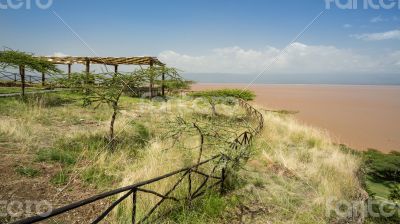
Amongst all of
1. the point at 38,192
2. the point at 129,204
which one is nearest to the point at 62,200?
the point at 38,192

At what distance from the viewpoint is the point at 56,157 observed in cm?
691

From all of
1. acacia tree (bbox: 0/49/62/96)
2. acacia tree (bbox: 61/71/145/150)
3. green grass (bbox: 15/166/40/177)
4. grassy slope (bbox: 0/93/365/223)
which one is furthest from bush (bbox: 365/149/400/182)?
acacia tree (bbox: 0/49/62/96)

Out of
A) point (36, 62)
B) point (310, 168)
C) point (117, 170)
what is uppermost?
point (36, 62)

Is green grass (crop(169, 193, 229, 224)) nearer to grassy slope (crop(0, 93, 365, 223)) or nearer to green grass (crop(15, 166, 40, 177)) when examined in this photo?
grassy slope (crop(0, 93, 365, 223))

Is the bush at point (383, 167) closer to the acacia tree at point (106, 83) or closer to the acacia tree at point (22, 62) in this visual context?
the acacia tree at point (106, 83)

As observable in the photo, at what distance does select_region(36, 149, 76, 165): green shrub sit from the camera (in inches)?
269

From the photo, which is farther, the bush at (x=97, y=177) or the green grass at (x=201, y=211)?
the bush at (x=97, y=177)

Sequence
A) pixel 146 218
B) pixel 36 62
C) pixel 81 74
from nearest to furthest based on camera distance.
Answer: pixel 146 218
pixel 81 74
pixel 36 62

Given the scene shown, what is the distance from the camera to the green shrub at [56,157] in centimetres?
683

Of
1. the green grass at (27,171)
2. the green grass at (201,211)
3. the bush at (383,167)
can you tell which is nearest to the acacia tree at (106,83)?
the green grass at (27,171)

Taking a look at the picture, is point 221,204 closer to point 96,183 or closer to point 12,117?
point 96,183

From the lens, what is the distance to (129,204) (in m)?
4.80

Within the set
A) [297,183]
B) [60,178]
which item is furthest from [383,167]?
[60,178]

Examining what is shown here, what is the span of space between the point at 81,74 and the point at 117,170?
3.33 meters
